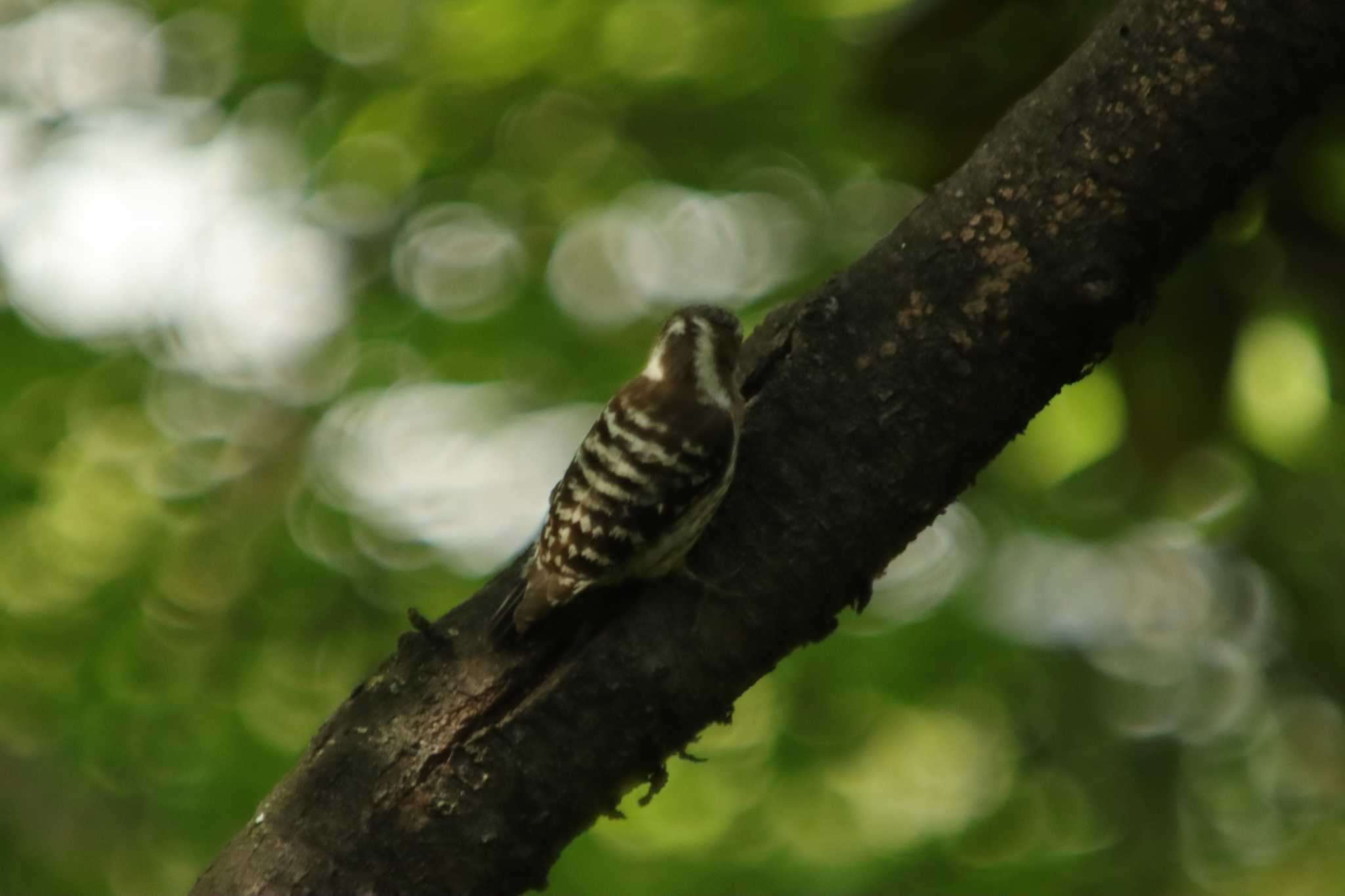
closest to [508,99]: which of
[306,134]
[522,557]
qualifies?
[306,134]

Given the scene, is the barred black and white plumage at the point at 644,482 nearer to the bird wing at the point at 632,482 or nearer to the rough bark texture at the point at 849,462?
the bird wing at the point at 632,482

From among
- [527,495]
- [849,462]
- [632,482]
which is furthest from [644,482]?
[527,495]

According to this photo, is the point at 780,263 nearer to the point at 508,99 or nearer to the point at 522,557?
the point at 508,99

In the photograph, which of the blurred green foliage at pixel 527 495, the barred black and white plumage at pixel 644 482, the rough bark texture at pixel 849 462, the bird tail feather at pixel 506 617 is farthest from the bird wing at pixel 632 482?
the blurred green foliage at pixel 527 495

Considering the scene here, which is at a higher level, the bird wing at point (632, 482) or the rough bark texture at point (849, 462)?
the bird wing at point (632, 482)

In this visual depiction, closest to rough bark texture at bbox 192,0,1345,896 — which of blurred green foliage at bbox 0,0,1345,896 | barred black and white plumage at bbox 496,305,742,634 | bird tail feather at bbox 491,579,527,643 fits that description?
bird tail feather at bbox 491,579,527,643

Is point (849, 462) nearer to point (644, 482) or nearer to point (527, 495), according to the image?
point (644, 482)
